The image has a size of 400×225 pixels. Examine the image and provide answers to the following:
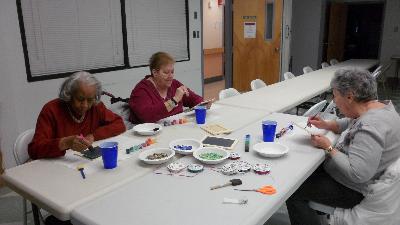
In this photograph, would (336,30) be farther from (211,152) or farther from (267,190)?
(267,190)

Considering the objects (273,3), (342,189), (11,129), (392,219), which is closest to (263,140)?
(342,189)

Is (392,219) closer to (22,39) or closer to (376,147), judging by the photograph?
(376,147)

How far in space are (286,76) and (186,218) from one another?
13.1 feet

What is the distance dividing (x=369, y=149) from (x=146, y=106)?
152cm

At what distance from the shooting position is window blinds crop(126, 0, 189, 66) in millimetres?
4141

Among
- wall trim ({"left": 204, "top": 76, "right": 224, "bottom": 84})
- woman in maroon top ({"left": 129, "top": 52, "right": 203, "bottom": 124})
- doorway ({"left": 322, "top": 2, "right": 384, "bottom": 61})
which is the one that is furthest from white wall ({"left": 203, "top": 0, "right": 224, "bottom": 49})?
woman in maroon top ({"left": 129, "top": 52, "right": 203, "bottom": 124})

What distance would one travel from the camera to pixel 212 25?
7961 millimetres

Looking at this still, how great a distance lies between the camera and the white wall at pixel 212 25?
770cm

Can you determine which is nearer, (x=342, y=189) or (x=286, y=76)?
(x=342, y=189)

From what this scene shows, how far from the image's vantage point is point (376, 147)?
152 cm

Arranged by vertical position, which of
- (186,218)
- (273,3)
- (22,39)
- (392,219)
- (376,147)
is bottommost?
(392,219)

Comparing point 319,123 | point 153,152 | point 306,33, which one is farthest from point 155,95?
point 306,33

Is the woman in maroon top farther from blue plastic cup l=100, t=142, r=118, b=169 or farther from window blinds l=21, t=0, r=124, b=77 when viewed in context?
window blinds l=21, t=0, r=124, b=77

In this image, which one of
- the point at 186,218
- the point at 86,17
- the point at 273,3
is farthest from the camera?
the point at 273,3
